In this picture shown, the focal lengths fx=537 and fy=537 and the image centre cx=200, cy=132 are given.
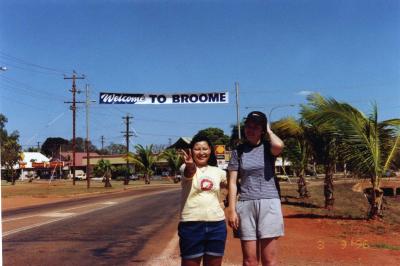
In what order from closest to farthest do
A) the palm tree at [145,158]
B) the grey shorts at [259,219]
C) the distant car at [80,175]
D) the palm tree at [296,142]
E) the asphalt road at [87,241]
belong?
1. the grey shorts at [259,219]
2. the asphalt road at [87,241]
3. the palm tree at [296,142]
4. the palm tree at [145,158]
5. the distant car at [80,175]

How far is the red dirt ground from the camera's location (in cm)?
792

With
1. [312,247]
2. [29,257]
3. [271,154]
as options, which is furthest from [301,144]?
[271,154]

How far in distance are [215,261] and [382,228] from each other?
8856mm

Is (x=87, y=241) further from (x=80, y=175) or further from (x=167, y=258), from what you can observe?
(x=80, y=175)

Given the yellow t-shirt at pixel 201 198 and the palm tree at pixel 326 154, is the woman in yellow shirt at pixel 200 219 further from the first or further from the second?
the palm tree at pixel 326 154

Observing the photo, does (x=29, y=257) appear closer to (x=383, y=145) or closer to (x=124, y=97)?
(x=383, y=145)

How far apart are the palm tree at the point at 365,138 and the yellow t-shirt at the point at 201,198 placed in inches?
379

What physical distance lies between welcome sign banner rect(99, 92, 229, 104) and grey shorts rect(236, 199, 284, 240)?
2461 cm

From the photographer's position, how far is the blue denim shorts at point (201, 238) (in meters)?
4.68

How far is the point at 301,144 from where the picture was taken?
81.2 ft

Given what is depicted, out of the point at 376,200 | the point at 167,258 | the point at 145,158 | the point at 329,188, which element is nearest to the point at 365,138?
the point at 376,200

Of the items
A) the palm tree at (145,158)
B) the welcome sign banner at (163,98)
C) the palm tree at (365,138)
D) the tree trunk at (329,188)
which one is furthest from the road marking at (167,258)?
the palm tree at (145,158)

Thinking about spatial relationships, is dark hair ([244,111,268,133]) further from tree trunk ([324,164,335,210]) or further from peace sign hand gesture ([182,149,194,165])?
tree trunk ([324,164,335,210])

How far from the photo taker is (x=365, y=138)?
13789mm
